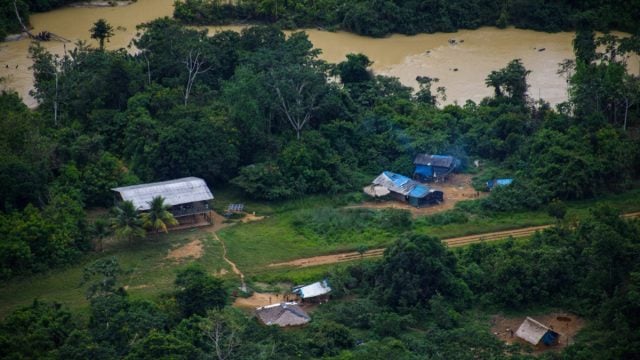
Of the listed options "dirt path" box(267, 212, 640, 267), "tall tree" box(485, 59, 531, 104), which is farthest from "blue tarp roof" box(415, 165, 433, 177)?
"tall tree" box(485, 59, 531, 104)

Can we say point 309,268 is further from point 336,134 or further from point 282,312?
point 336,134

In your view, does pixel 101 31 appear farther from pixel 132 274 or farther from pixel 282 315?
pixel 282 315

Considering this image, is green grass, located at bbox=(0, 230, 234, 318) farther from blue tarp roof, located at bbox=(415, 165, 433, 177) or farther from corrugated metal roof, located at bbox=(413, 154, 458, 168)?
corrugated metal roof, located at bbox=(413, 154, 458, 168)

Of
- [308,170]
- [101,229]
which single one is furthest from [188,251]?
[308,170]

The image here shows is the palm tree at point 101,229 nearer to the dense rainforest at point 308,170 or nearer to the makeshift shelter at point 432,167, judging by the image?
the dense rainforest at point 308,170

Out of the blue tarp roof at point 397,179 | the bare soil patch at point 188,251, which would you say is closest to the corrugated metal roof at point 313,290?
the bare soil patch at point 188,251
